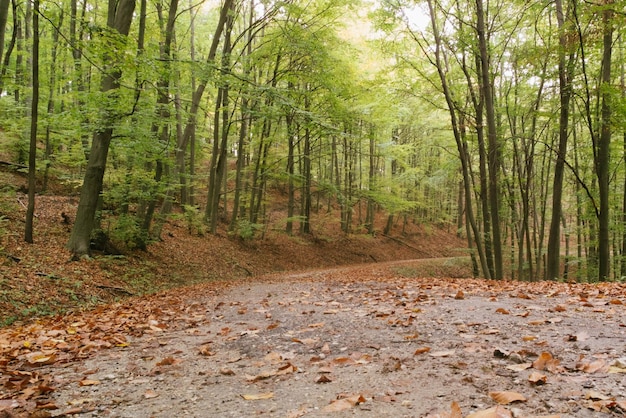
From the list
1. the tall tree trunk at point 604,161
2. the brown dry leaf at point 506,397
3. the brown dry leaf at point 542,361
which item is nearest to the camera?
the brown dry leaf at point 506,397

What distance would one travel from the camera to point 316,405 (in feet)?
7.38

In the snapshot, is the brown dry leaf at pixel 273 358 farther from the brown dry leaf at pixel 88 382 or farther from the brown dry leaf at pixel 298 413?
the brown dry leaf at pixel 88 382

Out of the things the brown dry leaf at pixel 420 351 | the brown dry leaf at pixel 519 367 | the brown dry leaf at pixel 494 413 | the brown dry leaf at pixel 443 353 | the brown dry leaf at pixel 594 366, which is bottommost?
the brown dry leaf at pixel 420 351

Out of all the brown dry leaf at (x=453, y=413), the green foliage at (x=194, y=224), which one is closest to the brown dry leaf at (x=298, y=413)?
the brown dry leaf at (x=453, y=413)

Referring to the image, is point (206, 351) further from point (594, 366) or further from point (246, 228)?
point (246, 228)

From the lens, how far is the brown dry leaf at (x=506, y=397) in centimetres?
196

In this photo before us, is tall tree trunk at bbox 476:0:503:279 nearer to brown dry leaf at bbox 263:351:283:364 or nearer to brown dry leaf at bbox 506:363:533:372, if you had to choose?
brown dry leaf at bbox 506:363:533:372

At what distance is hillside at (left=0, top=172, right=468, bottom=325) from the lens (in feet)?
23.8

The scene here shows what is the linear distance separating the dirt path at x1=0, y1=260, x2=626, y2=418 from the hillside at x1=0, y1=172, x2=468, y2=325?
2861mm

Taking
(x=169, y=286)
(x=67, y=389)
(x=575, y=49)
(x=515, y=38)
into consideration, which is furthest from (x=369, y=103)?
(x=67, y=389)

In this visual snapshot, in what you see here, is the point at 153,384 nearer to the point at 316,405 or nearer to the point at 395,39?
the point at 316,405

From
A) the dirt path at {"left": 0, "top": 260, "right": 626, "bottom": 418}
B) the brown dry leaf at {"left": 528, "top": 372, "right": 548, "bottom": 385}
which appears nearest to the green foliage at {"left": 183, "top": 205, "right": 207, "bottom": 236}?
the dirt path at {"left": 0, "top": 260, "right": 626, "bottom": 418}

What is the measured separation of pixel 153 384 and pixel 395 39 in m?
12.1

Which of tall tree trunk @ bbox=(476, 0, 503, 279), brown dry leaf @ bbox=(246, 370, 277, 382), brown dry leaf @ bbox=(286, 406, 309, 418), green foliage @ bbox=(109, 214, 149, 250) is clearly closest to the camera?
brown dry leaf @ bbox=(286, 406, 309, 418)
